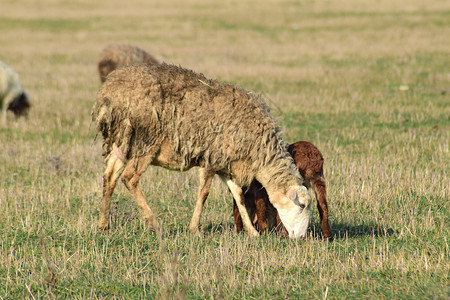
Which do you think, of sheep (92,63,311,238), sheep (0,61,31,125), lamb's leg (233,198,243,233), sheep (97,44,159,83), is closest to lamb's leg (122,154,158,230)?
sheep (92,63,311,238)

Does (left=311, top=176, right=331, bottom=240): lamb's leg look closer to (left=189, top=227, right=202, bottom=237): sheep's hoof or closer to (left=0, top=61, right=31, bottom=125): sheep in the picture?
(left=189, top=227, right=202, bottom=237): sheep's hoof

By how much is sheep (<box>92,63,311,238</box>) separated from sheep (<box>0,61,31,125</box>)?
875cm

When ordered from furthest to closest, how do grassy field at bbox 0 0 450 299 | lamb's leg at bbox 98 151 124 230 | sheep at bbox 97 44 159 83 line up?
1. sheep at bbox 97 44 159 83
2. lamb's leg at bbox 98 151 124 230
3. grassy field at bbox 0 0 450 299

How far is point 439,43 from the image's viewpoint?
26.2 metres

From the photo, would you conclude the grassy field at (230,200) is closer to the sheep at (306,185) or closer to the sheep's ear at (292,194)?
the sheep at (306,185)

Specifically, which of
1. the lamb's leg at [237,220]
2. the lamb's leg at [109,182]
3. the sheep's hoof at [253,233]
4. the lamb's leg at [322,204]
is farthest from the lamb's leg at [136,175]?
the lamb's leg at [322,204]

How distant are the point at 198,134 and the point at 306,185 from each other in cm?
145

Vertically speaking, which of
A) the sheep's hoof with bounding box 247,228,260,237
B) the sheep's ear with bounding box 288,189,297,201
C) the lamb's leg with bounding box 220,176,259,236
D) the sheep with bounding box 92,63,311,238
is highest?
the sheep with bounding box 92,63,311,238

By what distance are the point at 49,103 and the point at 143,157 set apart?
33.6 ft

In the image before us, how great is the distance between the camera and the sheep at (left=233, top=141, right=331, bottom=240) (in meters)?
6.87

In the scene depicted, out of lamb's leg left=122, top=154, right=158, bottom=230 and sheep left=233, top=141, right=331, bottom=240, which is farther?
lamb's leg left=122, top=154, right=158, bottom=230

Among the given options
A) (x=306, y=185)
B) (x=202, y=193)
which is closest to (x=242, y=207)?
(x=202, y=193)

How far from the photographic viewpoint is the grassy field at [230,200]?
5.45m

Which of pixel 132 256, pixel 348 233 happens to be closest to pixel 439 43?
pixel 348 233
